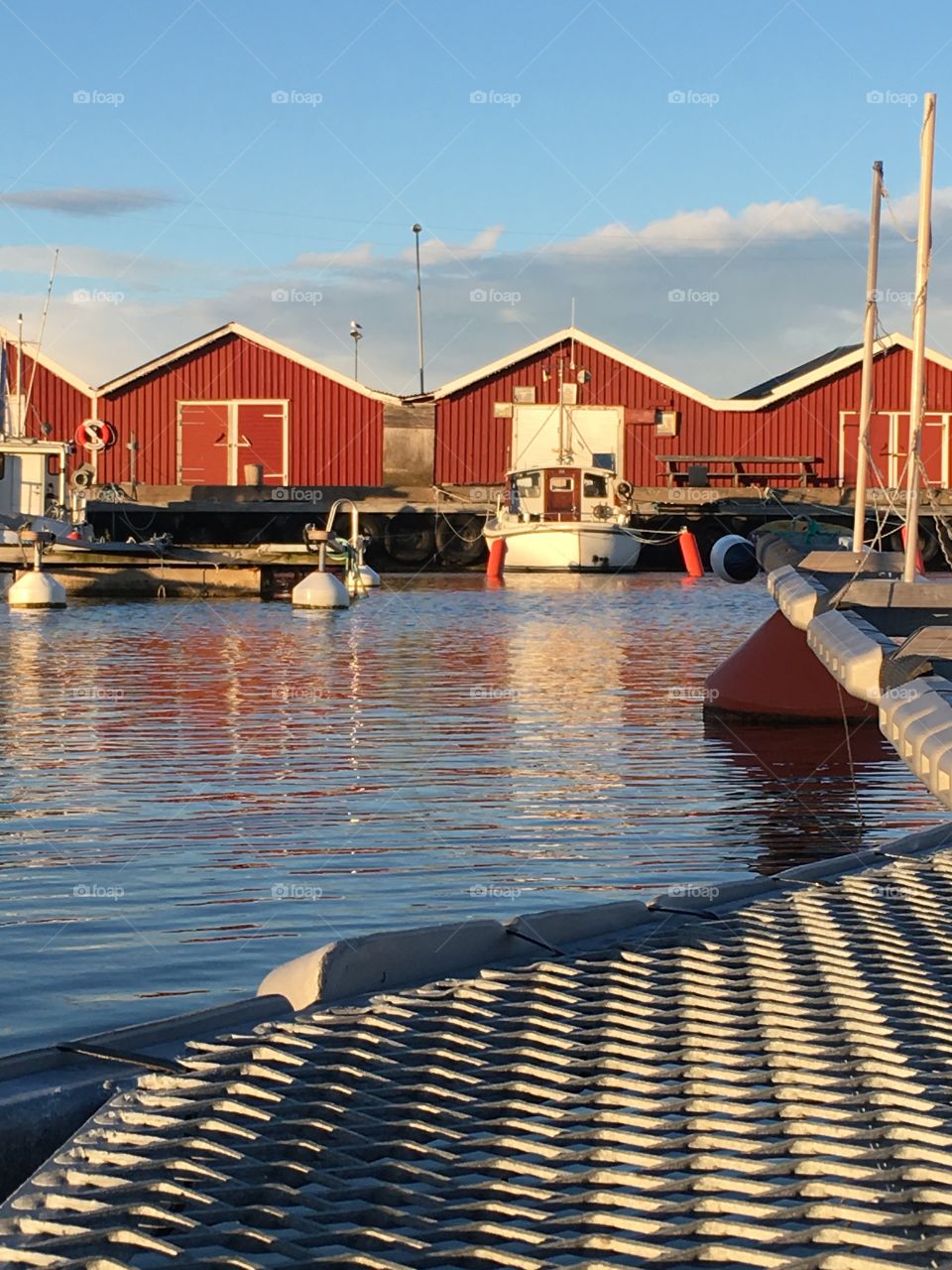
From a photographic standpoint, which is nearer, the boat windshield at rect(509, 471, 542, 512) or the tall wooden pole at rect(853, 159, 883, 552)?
the tall wooden pole at rect(853, 159, 883, 552)

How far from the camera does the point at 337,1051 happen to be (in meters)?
4.07

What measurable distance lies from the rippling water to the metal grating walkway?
7.47ft

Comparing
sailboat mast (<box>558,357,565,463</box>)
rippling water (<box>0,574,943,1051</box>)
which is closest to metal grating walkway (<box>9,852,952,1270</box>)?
rippling water (<box>0,574,943,1051</box>)

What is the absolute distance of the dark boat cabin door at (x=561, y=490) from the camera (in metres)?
47.7

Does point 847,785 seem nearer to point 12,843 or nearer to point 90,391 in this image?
point 12,843

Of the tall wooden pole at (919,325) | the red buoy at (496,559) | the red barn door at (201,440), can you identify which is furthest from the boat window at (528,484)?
the tall wooden pole at (919,325)

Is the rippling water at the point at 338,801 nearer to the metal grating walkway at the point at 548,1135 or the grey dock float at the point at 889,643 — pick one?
the grey dock float at the point at 889,643

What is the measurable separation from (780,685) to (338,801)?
5.65m

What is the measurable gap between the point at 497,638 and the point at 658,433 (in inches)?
1167

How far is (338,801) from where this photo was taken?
1125 centimetres

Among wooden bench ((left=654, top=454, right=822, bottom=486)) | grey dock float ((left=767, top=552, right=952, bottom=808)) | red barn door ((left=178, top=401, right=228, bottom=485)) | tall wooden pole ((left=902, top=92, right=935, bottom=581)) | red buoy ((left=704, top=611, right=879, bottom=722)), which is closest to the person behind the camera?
grey dock float ((left=767, top=552, right=952, bottom=808))

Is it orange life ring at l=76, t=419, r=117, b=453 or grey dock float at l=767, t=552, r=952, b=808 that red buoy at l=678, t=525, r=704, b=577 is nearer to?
orange life ring at l=76, t=419, r=117, b=453

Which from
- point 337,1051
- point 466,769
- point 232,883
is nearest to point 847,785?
point 466,769

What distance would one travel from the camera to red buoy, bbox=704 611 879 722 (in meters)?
15.4
